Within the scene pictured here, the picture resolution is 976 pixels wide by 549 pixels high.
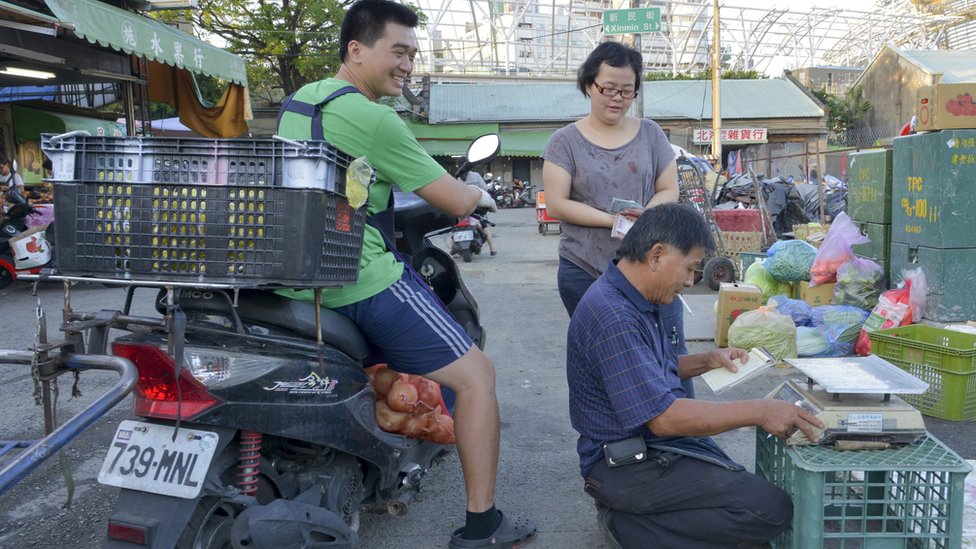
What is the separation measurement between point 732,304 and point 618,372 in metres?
3.92

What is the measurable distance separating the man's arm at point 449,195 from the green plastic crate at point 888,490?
4.31 ft

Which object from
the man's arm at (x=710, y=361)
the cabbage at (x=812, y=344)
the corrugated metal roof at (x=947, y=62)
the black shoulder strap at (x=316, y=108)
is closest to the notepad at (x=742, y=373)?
the man's arm at (x=710, y=361)

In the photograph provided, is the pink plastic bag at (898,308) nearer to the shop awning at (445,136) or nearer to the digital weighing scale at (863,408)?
the digital weighing scale at (863,408)

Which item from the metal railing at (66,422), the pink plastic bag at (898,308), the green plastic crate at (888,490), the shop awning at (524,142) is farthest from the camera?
the shop awning at (524,142)

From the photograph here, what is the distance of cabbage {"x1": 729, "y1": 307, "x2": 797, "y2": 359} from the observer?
16.6ft

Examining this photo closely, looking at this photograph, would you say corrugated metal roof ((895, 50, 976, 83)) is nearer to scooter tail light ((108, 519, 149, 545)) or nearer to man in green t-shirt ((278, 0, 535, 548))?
man in green t-shirt ((278, 0, 535, 548))

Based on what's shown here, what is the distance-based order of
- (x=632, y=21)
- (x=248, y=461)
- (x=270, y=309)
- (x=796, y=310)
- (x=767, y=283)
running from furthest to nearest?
(x=632, y=21), (x=767, y=283), (x=796, y=310), (x=270, y=309), (x=248, y=461)

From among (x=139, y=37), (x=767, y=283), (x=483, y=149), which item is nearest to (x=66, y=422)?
(x=483, y=149)

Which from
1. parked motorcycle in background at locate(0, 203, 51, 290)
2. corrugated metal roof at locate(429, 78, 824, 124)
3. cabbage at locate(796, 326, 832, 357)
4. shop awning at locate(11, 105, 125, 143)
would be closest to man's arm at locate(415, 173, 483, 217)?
cabbage at locate(796, 326, 832, 357)

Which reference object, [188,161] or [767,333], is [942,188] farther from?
[188,161]

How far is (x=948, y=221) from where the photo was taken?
16.5ft

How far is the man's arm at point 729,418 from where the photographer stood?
2.13 meters

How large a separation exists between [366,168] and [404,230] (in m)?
1.27

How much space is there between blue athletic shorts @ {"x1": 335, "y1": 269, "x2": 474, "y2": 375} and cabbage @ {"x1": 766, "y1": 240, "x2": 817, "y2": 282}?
190 inches
